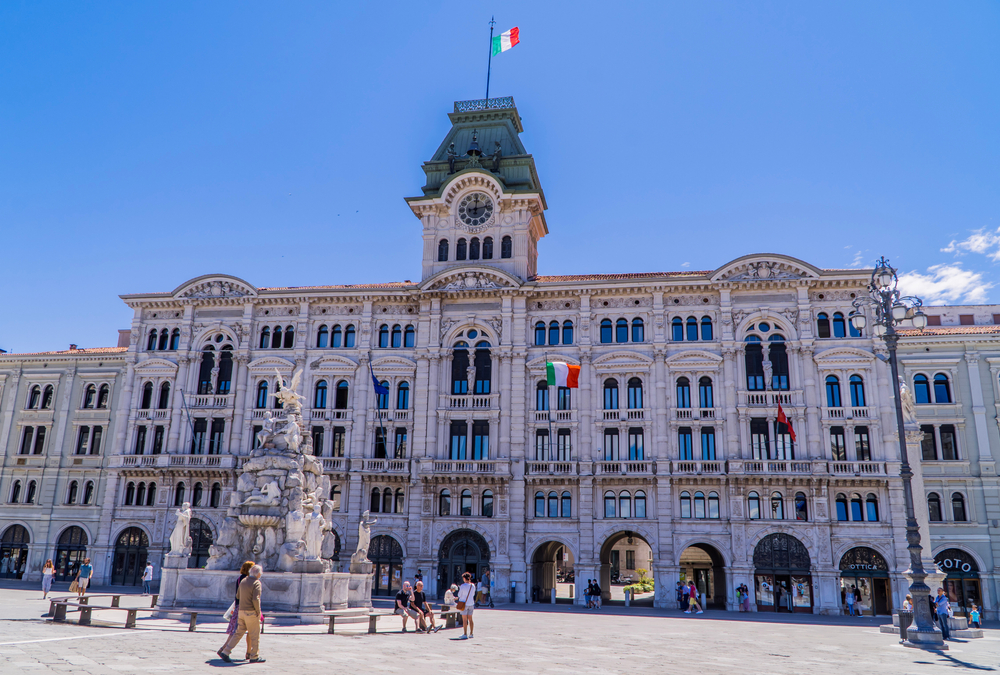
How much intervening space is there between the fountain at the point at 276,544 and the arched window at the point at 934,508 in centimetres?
3121

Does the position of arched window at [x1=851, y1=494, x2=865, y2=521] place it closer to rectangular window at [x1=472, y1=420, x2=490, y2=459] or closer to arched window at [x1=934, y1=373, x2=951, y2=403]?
arched window at [x1=934, y1=373, x2=951, y2=403]

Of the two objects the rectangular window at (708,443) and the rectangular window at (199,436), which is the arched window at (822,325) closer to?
the rectangular window at (708,443)

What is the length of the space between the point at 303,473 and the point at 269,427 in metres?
2.40

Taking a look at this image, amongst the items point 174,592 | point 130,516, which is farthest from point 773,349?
point 130,516

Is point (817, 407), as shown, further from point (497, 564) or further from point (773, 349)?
point (497, 564)

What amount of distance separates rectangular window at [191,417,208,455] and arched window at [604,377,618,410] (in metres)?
25.1

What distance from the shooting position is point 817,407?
41375 mm

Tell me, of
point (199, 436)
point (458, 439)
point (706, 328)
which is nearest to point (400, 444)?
point (458, 439)

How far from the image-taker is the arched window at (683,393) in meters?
43.0

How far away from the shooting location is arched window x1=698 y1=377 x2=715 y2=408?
42750mm

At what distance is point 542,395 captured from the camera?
44.8 m

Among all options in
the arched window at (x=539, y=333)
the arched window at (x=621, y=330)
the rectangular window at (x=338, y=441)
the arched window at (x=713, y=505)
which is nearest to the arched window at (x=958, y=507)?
the arched window at (x=713, y=505)

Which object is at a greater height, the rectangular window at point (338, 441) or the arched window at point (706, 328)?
the arched window at point (706, 328)

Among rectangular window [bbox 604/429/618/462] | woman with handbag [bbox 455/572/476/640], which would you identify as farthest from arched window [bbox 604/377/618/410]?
woman with handbag [bbox 455/572/476/640]
